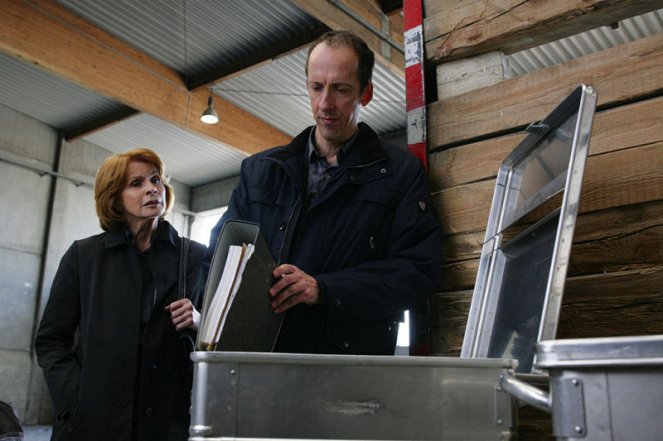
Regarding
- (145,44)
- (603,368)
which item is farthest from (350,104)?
(145,44)

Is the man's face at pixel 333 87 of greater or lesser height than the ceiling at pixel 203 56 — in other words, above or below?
below

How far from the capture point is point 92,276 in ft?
8.52

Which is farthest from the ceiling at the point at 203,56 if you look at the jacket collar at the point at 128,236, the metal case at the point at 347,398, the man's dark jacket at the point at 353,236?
the metal case at the point at 347,398

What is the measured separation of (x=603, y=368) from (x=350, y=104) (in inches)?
52.2

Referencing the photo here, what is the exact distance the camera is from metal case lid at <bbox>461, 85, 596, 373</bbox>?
1.19 meters

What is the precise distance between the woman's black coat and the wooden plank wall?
1007 millimetres

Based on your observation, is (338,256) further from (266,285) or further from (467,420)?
(467,420)

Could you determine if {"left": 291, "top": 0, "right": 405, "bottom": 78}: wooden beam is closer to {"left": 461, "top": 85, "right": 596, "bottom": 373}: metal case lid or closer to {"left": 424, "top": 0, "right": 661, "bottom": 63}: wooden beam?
{"left": 424, "top": 0, "right": 661, "bottom": 63}: wooden beam

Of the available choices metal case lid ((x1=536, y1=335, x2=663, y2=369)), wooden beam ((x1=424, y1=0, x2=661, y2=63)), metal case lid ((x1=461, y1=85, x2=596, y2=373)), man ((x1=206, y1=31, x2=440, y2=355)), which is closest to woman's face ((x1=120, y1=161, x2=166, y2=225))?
man ((x1=206, y1=31, x2=440, y2=355))

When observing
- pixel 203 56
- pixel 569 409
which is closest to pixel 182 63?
pixel 203 56

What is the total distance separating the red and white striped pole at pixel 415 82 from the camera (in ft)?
7.29

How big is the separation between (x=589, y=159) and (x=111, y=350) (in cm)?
185

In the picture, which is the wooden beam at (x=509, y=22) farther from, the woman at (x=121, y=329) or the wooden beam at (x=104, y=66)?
the wooden beam at (x=104, y=66)

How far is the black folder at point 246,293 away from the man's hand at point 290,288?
0.02m
